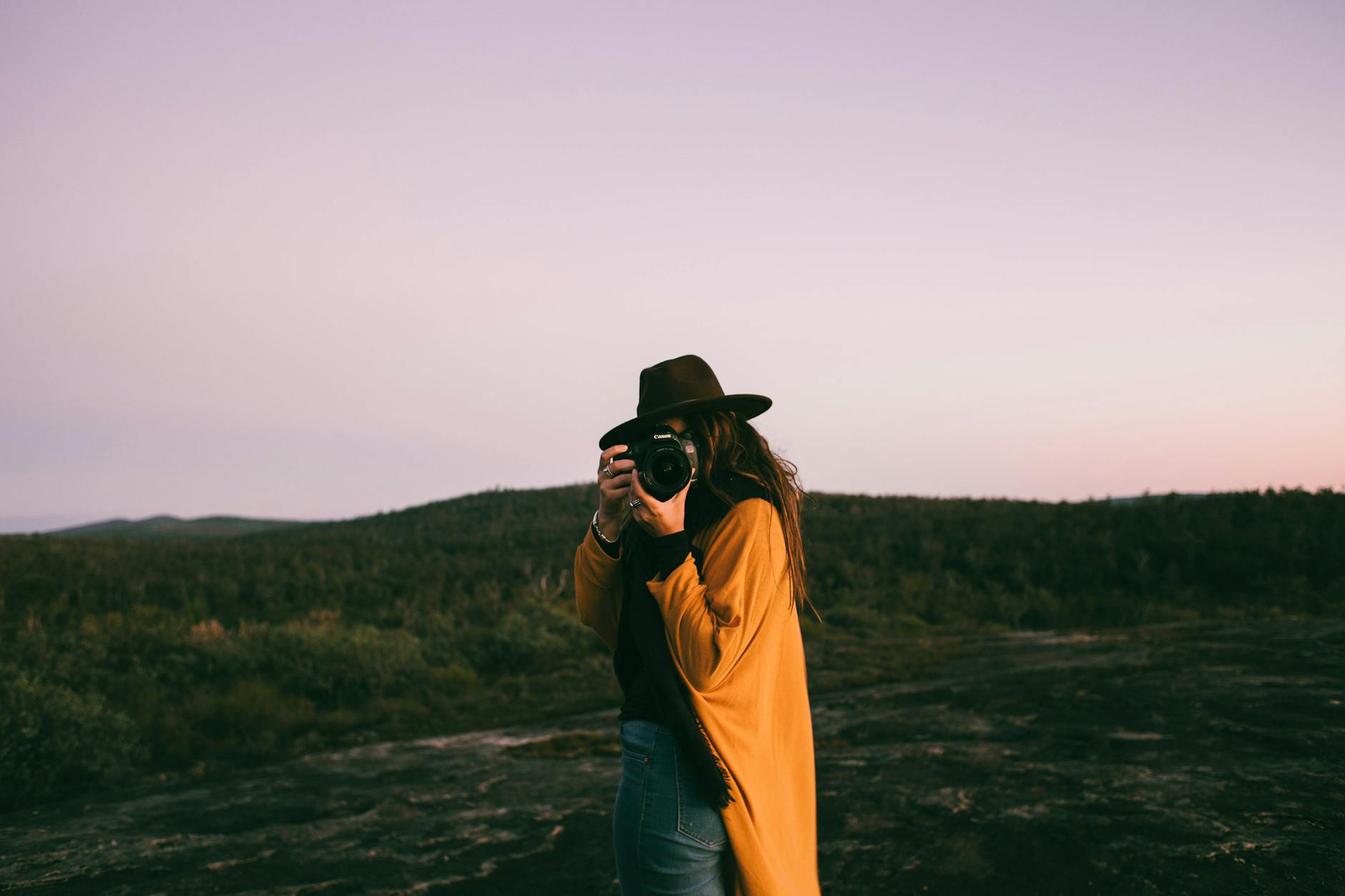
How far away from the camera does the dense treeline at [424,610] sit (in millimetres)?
8805

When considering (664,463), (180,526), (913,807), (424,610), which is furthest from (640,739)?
(180,526)

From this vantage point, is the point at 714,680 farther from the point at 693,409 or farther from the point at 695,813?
the point at 693,409

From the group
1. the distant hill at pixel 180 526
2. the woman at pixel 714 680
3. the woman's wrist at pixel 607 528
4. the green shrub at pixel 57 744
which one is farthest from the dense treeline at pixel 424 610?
the distant hill at pixel 180 526

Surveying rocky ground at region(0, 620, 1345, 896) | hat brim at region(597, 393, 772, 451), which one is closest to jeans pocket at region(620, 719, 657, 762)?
hat brim at region(597, 393, 772, 451)

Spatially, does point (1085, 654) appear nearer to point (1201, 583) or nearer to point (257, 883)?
point (1201, 583)

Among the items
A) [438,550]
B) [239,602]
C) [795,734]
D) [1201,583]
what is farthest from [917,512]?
[795,734]

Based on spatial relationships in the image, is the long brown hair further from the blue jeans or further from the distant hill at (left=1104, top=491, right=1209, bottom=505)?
the distant hill at (left=1104, top=491, right=1209, bottom=505)

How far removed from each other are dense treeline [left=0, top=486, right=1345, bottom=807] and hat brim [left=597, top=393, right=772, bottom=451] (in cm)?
774

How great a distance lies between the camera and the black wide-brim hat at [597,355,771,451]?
6.33ft

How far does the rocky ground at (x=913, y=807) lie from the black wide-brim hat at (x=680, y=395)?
3.21 metres

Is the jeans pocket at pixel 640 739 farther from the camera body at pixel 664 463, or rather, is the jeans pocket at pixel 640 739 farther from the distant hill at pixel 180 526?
the distant hill at pixel 180 526

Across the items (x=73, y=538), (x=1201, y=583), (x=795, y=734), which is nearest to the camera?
(x=795, y=734)

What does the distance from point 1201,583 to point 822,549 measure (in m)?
8.97

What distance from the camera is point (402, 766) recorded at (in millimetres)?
7496
